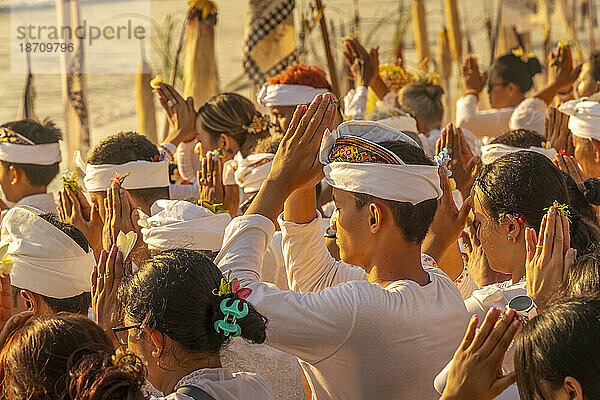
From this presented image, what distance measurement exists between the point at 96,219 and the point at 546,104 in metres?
3.47

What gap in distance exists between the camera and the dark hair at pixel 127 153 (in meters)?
3.88

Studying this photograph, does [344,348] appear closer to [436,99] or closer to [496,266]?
[496,266]

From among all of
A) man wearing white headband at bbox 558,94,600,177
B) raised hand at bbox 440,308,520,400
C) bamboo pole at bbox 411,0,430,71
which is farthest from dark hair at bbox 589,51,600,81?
raised hand at bbox 440,308,520,400

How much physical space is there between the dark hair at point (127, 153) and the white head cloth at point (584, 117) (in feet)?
6.88

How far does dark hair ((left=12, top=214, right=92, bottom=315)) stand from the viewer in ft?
9.36

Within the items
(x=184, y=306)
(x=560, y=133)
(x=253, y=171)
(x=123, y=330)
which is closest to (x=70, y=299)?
(x=123, y=330)

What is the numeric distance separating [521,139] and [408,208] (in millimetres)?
1826

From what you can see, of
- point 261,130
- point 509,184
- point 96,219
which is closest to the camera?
point 509,184

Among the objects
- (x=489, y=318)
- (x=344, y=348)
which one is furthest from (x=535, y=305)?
(x=344, y=348)

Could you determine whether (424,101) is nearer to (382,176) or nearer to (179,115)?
(179,115)

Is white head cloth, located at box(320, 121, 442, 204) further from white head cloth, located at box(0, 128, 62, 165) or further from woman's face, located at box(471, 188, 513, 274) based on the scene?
white head cloth, located at box(0, 128, 62, 165)

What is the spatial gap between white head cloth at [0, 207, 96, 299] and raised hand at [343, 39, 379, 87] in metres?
3.21

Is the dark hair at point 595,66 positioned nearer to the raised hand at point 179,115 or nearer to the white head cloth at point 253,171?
the raised hand at point 179,115

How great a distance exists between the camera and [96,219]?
3748 millimetres
